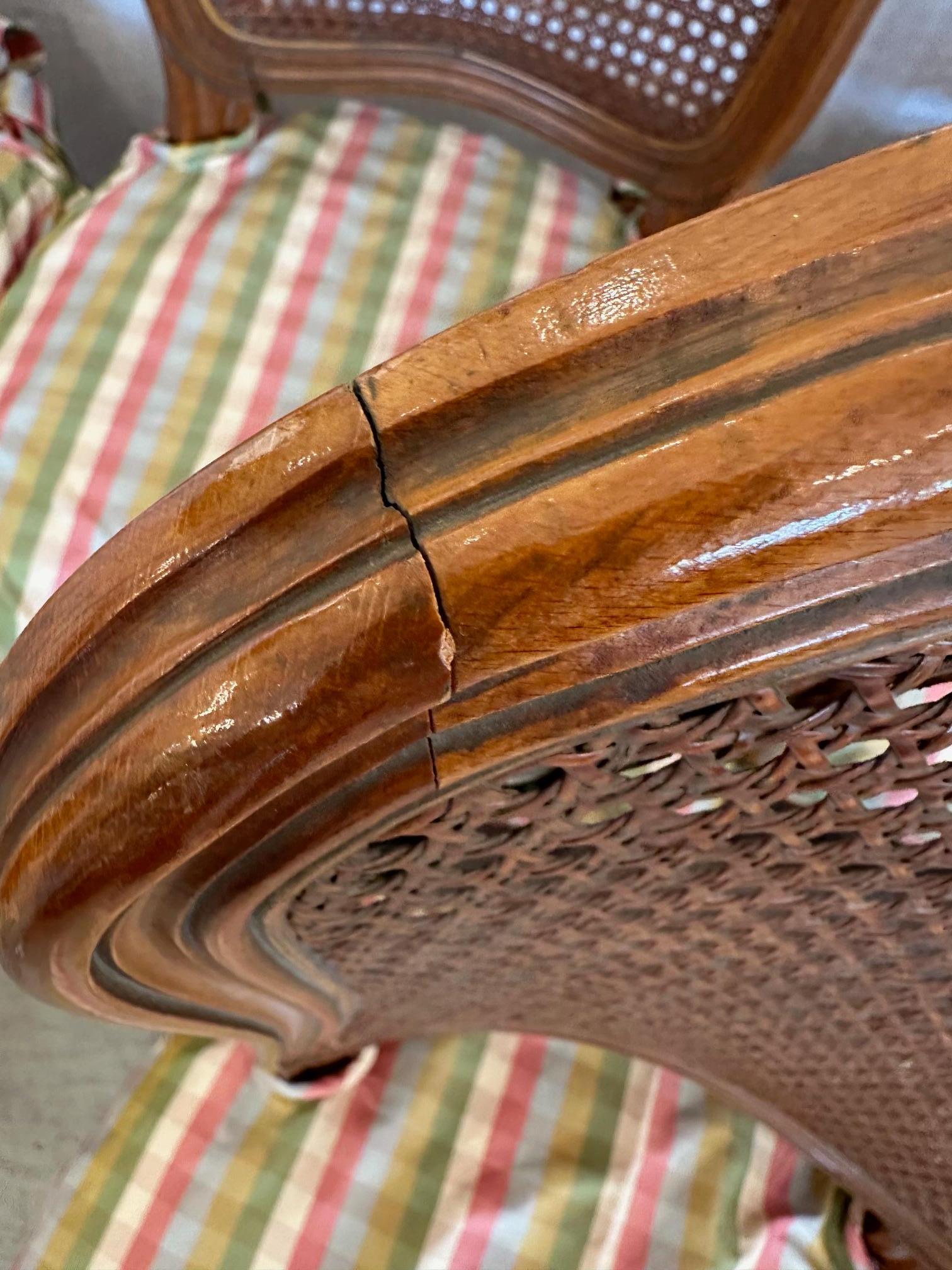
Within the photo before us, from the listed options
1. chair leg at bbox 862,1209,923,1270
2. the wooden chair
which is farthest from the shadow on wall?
chair leg at bbox 862,1209,923,1270

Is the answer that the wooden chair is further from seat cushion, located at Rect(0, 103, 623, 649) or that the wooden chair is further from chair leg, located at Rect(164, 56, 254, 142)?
chair leg, located at Rect(164, 56, 254, 142)

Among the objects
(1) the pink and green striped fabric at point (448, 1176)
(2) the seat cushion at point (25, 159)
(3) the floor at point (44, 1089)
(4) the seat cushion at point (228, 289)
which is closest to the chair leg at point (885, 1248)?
(1) the pink and green striped fabric at point (448, 1176)

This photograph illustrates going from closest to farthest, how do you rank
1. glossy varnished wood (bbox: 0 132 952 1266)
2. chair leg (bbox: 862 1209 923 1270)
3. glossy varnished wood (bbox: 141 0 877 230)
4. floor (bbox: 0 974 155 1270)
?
glossy varnished wood (bbox: 0 132 952 1266)
chair leg (bbox: 862 1209 923 1270)
floor (bbox: 0 974 155 1270)
glossy varnished wood (bbox: 141 0 877 230)

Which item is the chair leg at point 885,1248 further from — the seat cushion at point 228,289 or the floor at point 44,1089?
the seat cushion at point 228,289

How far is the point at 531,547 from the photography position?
0.62 ft

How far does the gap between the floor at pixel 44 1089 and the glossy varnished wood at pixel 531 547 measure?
2.24ft

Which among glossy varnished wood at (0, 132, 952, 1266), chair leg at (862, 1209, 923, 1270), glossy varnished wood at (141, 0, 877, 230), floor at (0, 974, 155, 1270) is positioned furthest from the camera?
glossy varnished wood at (141, 0, 877, 230)

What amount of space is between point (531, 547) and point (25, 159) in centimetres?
107

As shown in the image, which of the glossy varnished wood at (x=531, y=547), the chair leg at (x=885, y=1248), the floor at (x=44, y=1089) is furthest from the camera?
the floor at (x=44, y=1089)

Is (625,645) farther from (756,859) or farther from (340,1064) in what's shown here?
(340,1064)

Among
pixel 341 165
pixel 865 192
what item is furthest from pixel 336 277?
pixel 865 192

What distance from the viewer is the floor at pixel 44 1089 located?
2.60ft

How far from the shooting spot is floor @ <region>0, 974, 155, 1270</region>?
79 centimetres

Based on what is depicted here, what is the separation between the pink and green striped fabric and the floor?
1.9 inches
